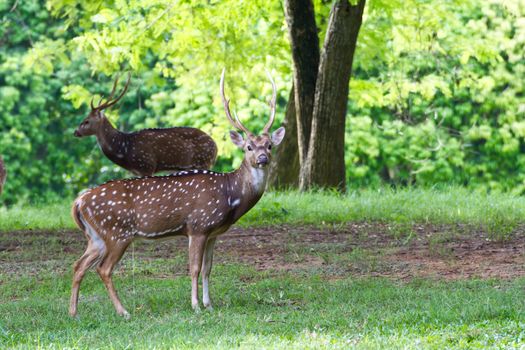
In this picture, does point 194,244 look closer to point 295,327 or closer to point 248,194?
point 248,194

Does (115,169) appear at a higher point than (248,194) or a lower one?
lower

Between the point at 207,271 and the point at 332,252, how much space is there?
2.51 metres

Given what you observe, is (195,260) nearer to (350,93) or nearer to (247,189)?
(247,189)

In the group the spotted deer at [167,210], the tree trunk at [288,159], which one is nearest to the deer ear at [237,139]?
the spotted deer at [167,210]

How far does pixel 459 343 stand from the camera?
7.02 meters

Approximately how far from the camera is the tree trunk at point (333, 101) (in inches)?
595

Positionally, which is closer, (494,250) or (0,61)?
(494,250)

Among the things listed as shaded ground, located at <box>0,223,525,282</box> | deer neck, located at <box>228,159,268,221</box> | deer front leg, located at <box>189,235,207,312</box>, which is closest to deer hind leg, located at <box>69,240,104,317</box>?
deer front leg, located at <box>189,235,207,312</box>

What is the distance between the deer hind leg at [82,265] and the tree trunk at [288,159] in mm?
8886

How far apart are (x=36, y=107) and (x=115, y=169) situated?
3019mm

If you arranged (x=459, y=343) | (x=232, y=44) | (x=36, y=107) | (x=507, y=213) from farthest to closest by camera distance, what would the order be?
(x=36, y=107) < (x=232, y=44) < (x=507, y=213) < (x=459, y=343)

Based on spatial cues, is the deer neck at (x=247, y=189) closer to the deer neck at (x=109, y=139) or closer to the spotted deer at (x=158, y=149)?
the spotted deer at (x=158, y=149)

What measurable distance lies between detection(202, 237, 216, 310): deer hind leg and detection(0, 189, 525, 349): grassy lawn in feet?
0.53

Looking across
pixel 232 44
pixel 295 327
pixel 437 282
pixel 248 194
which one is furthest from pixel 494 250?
pixel 232 44
